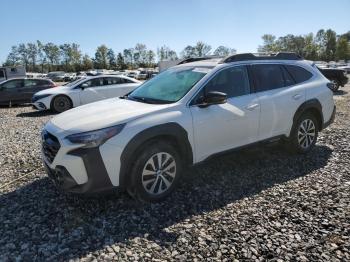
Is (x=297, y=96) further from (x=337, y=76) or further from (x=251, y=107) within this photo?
(x=337, y=76)

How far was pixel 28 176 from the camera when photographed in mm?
5250

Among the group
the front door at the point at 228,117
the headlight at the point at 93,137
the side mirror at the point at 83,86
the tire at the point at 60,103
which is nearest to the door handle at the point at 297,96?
the front door at the point at 228,117

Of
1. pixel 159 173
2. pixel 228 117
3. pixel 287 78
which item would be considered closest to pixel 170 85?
pixel 228 117

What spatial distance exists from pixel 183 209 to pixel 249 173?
5.07ft

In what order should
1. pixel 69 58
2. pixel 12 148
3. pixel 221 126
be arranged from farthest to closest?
pixel 69 58 < pixel 12 148 < pixel 221 126

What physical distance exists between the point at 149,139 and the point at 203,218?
3.63 ft

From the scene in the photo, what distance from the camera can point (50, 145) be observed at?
12.8 feet

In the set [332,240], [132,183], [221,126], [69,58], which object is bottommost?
[332,240]

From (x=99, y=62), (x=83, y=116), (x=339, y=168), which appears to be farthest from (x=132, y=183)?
(x=99, y=62)

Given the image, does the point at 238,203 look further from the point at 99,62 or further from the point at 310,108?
the point at 99,62

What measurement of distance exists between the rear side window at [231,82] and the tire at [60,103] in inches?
369

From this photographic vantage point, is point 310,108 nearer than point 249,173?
No

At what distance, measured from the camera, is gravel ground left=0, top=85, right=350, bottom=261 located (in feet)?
10.5

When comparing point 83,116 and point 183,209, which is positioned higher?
point 83,116
